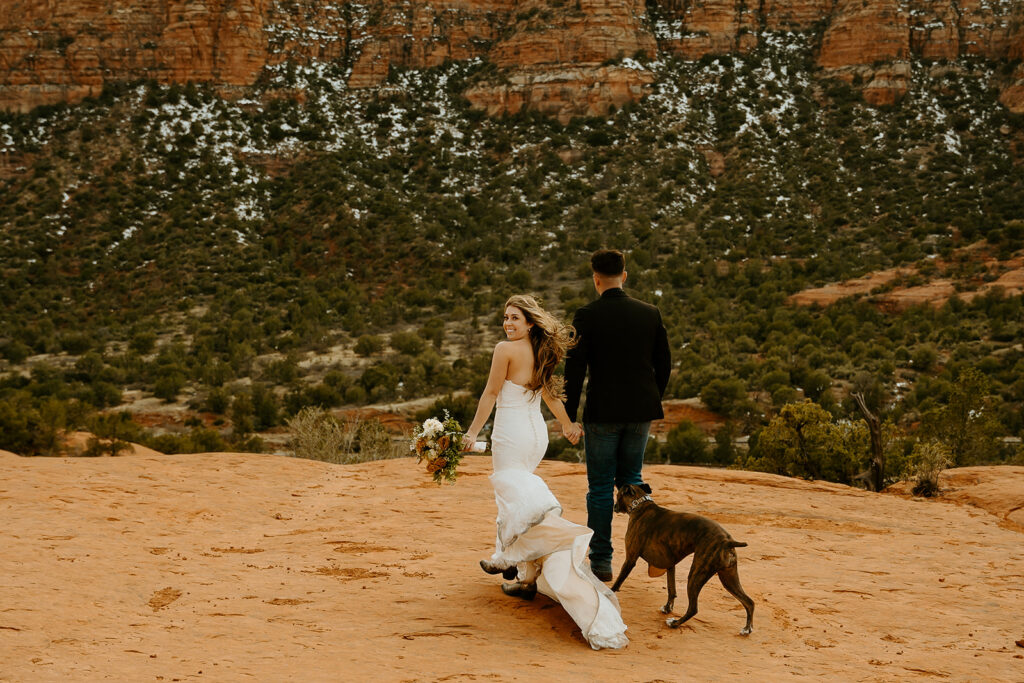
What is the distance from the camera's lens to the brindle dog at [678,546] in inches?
202

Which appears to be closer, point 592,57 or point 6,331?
point 6,331

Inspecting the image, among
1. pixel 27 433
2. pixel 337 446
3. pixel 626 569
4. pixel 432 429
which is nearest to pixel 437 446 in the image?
pixel 432 429

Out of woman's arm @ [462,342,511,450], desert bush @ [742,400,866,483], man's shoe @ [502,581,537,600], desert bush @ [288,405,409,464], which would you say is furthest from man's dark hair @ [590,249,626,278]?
desert bush @ [288,405,409,464]

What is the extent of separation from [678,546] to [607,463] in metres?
0.71

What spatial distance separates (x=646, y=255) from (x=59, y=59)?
31.3m

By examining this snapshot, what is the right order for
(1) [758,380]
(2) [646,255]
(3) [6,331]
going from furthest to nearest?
(2) [646,255] → (3) [6,331] → (1) [758,380]

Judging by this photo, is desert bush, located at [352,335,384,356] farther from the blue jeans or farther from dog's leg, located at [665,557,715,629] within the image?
→ dog's leg, located at [665,557,715,629]

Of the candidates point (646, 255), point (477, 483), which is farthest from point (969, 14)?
point (477, 483)

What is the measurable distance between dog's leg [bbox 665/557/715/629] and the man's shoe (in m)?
0.84

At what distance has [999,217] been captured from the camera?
125ft

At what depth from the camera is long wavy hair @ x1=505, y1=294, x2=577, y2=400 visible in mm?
5574

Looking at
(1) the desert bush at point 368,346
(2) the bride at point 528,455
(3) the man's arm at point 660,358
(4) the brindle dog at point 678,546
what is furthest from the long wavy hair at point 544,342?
(1) the desert bush at point 368,346

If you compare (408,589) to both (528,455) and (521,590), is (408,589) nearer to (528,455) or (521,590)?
(521,590)

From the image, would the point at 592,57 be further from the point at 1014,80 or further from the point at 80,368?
the point at 80,368
